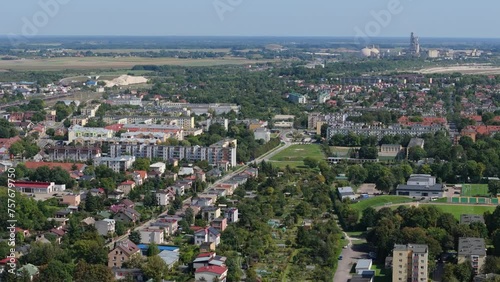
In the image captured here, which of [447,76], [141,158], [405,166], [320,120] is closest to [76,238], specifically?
[141,158]

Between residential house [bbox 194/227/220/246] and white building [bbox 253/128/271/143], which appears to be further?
white building [bbox 253/128/271/143]

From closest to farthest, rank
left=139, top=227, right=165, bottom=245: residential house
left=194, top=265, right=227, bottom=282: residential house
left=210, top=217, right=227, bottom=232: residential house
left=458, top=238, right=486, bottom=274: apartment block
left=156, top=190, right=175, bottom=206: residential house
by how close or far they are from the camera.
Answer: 1. left=194, top=265, right=227, bottom=282: residential house
2. left=458, top=238, right=486, bottom=274: apartment block
3. left=139, top=227, right=165, bottom=245: residential house
4. left=210, top=217, right=227, bottom=232: residential house
5. left=156, top=190, right=175, bottom=206: residential house

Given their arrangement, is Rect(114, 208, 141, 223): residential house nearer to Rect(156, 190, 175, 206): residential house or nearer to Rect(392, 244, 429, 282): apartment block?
Rect(156, 190, 175, 206): residential house

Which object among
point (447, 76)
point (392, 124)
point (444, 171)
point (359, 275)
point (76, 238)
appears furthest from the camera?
point (447, 76)

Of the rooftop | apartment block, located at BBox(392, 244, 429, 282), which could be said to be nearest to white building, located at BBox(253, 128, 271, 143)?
the rooftop

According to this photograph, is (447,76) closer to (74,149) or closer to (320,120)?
(320,120)

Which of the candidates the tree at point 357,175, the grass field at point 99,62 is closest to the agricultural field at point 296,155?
the tree at point 357,175

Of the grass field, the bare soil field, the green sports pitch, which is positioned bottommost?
the grass field
